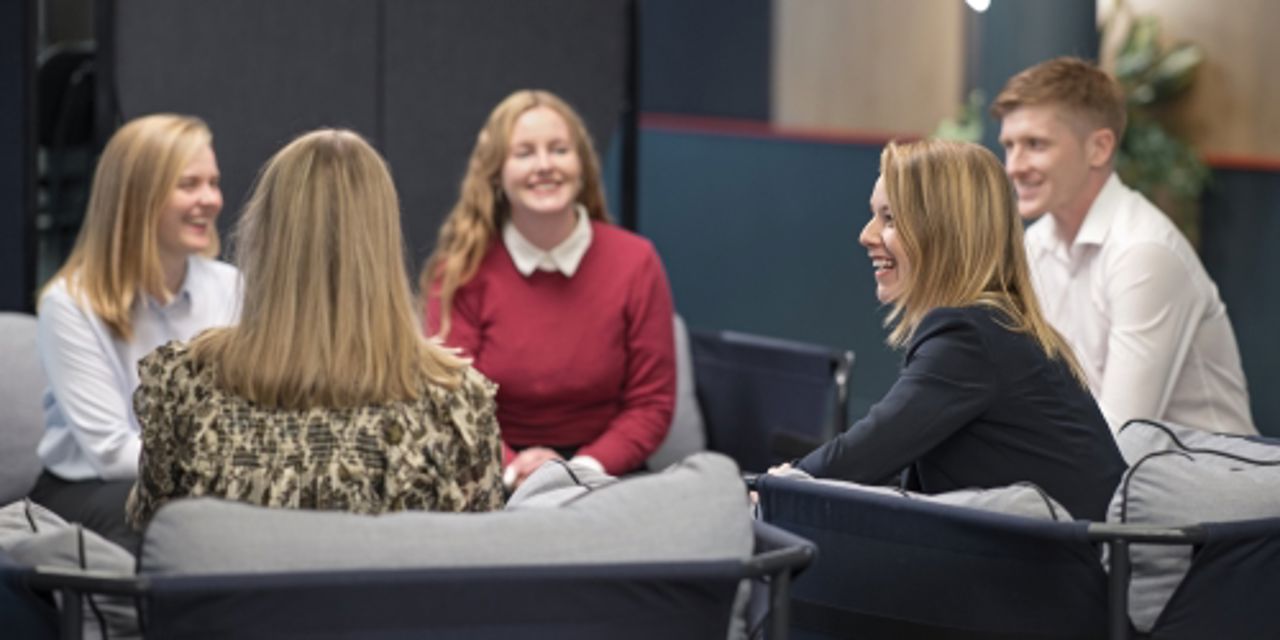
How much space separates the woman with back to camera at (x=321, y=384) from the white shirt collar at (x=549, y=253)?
1.71m

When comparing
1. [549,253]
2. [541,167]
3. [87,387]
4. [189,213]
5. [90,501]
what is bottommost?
[90,501]

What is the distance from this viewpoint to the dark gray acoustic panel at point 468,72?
5395mm

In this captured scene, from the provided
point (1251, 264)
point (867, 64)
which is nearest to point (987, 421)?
point (1251, 264)

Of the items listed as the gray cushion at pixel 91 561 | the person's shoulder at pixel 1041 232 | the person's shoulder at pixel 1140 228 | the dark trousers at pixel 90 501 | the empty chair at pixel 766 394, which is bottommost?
the dark trousers at pixel 90 501

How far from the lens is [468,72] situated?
5453 mm

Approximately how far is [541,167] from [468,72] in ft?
2.89

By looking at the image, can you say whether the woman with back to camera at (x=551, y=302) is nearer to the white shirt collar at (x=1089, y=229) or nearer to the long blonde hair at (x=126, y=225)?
the long blonde hair at (x=126, y=225)

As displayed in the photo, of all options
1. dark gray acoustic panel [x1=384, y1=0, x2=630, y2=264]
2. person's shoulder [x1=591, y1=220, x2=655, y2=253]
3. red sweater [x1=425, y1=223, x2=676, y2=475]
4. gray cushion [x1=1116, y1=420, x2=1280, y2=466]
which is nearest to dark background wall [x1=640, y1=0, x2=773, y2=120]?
dark gray acoustic panel [x1=384, y1=0, x2=630, y2=264]

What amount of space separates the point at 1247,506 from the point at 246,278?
62.6 inches

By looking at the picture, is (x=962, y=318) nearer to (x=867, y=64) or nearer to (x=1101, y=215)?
(x=1101, y=215)

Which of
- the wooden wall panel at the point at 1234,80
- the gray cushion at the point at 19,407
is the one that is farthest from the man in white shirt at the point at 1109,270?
the wooden wall panel at the point at 1234,80

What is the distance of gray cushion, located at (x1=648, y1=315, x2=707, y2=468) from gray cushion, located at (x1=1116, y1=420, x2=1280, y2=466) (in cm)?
173

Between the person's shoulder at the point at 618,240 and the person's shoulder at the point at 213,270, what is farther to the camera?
the person's shoulder at the point at 618,240

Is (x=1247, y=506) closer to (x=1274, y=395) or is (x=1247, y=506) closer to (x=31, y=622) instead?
(x=31, y=622)
